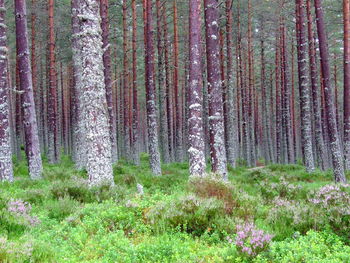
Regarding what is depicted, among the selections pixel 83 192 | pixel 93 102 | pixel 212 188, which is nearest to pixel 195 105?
pixel 93 102

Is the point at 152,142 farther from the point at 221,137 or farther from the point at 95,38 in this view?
the point at 95,38

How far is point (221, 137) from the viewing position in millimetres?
10648

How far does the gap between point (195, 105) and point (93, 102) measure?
3.02 meters

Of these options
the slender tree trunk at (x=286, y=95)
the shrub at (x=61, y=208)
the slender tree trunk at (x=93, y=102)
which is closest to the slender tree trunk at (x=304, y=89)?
the slender tree trunk at (x=286, y=95)

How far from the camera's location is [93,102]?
884cm

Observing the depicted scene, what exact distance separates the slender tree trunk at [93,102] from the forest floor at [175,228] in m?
0.78

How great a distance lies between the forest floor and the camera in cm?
457

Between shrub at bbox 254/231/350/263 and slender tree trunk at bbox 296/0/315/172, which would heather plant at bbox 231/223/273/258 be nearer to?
shrub at bbox 254/231/350/263

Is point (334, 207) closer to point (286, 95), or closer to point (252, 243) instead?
point (252, 243)

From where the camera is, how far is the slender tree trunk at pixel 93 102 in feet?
28.8

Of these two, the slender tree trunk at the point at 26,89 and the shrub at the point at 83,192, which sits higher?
the slender tree trunk at the point at 26,89

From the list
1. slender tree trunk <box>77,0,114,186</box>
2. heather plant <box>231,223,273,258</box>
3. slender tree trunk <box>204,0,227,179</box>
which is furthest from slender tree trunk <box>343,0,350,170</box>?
heather plant <box>231,223,273,258</box>

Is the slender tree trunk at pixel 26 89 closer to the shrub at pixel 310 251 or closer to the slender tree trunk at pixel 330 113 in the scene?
the shrub at pixel 310 251

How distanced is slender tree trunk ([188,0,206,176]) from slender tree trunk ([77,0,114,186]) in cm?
254
